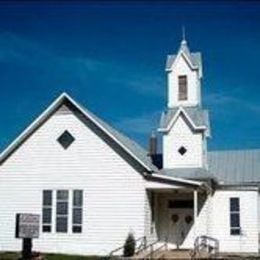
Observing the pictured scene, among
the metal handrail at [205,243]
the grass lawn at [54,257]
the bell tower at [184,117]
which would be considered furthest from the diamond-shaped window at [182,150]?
the grass lawn at [54,257]

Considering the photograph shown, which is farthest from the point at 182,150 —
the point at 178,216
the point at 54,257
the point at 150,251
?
the point at 54,257

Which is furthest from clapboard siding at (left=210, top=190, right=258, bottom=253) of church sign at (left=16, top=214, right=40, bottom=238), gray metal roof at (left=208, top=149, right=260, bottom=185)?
church sign at (left=16, top=214, right=40, bottom=238)

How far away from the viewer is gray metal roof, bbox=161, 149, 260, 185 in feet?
108

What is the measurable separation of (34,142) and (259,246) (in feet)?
41.8

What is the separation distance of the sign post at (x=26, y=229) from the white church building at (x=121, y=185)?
357 inches

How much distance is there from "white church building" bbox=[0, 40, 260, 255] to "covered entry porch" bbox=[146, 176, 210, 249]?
0.17 feet

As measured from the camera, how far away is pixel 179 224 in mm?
Result: 33625

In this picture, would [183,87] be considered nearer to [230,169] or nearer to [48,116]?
[230,169]

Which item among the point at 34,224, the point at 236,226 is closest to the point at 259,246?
the point at 236,226

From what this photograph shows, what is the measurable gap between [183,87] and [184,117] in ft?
7.02

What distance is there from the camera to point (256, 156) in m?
37.9

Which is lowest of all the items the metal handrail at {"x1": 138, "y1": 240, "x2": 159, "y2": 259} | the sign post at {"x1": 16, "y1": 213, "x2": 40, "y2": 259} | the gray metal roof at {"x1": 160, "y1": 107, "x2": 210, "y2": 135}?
the metal handrail at {"x1": 138, "y1": 240, "x2": 159, "y2": 259}

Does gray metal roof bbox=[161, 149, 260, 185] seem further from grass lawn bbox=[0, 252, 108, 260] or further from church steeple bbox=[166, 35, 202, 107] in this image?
grass lawn bbox=[0, 252, 108, 260]

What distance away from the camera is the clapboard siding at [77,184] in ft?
101
